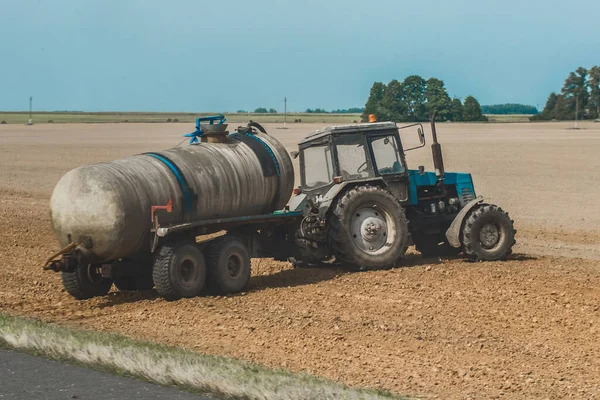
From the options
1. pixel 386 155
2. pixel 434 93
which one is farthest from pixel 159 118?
pixel 386 155

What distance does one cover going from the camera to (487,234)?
14680 millimetres

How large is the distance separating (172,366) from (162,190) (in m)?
4.27

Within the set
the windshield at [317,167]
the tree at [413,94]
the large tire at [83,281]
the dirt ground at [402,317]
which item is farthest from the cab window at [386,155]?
the tree at [413,94]

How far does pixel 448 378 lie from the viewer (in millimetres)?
7906

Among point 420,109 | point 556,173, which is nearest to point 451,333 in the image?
point 420,109

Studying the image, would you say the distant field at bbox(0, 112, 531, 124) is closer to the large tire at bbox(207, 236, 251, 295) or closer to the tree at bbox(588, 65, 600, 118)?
the tree at bbox(588, 65, 600, 118)

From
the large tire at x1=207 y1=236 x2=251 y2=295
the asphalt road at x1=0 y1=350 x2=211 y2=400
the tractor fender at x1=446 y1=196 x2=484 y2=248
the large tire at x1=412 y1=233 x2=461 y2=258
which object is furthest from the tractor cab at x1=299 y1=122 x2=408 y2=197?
the asphalt road at x1=0 y1=350 x2=211 y2=400

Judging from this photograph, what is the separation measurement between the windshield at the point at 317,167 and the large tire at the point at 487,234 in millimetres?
2289

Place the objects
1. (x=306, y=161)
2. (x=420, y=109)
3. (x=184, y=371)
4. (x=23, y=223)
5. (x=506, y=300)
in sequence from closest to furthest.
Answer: (x=184, y=371), (x=506, y=300), (x=306, y=161), (x=23, y=223), (x=420, y=109)

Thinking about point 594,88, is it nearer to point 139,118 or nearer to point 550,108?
point 550,108

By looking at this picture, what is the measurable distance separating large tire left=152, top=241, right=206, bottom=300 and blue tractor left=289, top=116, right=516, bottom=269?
6.66ft

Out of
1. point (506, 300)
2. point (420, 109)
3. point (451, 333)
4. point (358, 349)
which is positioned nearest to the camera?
point (358, 349)

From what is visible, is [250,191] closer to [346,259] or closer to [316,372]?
[346,259]

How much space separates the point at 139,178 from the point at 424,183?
198 inches
